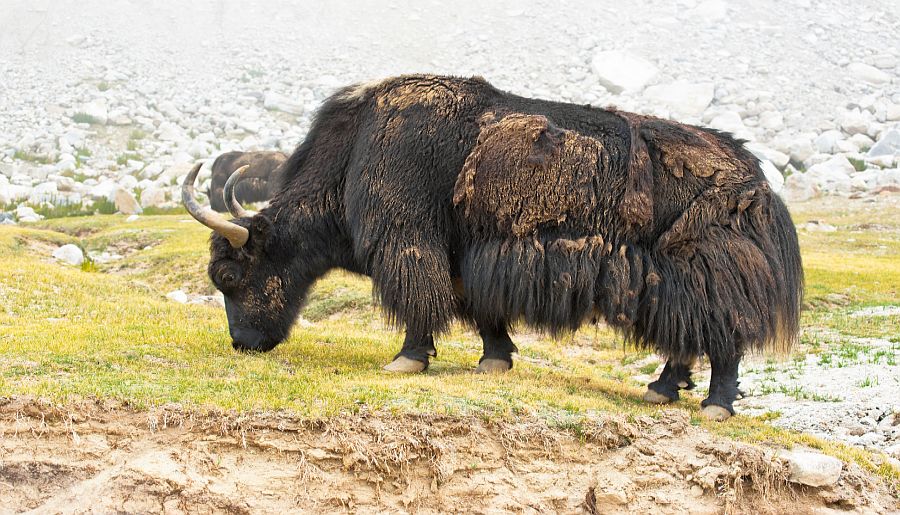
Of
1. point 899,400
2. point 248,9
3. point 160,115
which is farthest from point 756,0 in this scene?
point 899,400

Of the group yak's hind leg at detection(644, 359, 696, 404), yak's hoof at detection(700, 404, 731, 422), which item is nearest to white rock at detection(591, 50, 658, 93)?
yak's hind leg at detection(644, 359, 696, 404)

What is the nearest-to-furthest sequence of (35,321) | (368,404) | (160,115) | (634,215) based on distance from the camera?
(368,404)
(634,215)
(35,321)
(160,115)

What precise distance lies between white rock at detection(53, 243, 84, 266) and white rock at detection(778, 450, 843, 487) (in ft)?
A: 41.0

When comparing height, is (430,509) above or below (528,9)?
below

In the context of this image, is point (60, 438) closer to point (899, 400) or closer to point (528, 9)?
point (899, 400)

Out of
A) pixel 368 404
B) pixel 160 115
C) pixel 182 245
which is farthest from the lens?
pixel 160 115

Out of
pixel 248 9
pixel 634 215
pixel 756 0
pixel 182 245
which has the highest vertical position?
pixel 756 0

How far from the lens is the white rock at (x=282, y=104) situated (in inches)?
1542

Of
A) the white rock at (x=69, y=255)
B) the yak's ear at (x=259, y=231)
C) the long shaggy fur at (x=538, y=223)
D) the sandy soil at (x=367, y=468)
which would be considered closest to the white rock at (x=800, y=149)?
the white rock at (x=69, y=255)

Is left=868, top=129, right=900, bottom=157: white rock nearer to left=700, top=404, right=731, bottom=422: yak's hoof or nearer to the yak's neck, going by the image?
left=700, top=404, right=731, bottom=422: yak's hoof

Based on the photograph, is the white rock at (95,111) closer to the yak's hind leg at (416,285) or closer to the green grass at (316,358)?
the green grass at (316,358)

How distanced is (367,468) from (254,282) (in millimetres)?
2844

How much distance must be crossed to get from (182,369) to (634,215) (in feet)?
11.6

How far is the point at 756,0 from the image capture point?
52.8 meters
